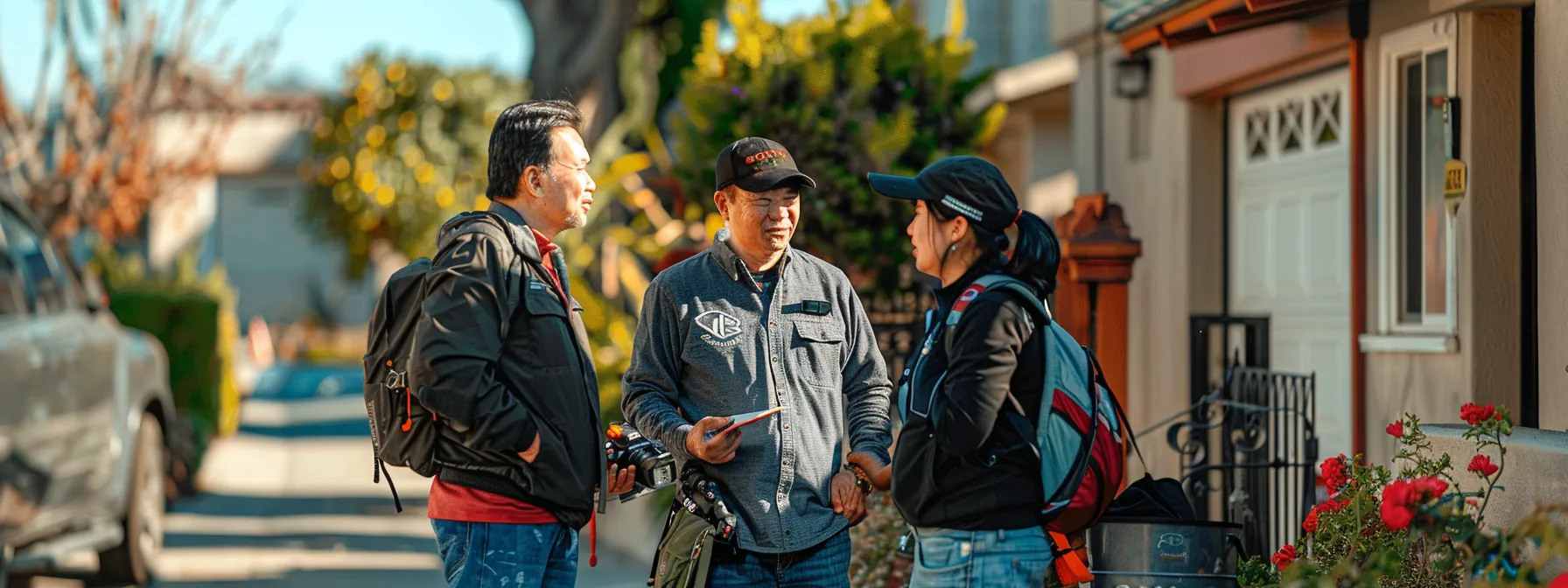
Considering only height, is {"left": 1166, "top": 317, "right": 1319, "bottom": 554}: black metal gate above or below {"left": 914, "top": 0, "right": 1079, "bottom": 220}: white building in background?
below

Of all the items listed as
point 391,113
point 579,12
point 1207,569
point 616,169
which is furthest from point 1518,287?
point 391,113

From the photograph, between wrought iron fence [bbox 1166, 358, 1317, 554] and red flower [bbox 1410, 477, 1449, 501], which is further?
wrought iron fence [bbox 1166, 358, 1317, 554]

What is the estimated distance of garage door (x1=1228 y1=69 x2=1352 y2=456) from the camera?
7.97m

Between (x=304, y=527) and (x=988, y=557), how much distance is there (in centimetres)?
977

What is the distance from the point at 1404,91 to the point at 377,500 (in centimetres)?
976

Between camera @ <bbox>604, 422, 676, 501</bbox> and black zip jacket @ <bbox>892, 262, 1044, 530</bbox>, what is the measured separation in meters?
0.72

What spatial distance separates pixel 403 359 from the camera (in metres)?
3.78

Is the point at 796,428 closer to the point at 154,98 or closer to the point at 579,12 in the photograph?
the point at 579,12

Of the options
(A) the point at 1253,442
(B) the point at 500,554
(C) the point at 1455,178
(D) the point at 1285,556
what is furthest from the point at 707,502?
(C) the point at 1455,178

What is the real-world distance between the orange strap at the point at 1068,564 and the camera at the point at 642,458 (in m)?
0.97

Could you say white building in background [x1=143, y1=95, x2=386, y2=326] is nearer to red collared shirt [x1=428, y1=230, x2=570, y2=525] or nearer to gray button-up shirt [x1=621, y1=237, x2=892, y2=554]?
gray button-up shirt [x1=621, y1=237, x2=892, y2=554]

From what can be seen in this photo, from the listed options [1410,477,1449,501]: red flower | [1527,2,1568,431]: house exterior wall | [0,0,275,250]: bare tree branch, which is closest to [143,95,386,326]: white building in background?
[0,0,275,250]: bare tree branch

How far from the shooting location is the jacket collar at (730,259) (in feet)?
13.8

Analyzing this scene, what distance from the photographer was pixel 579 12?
14469 mm
